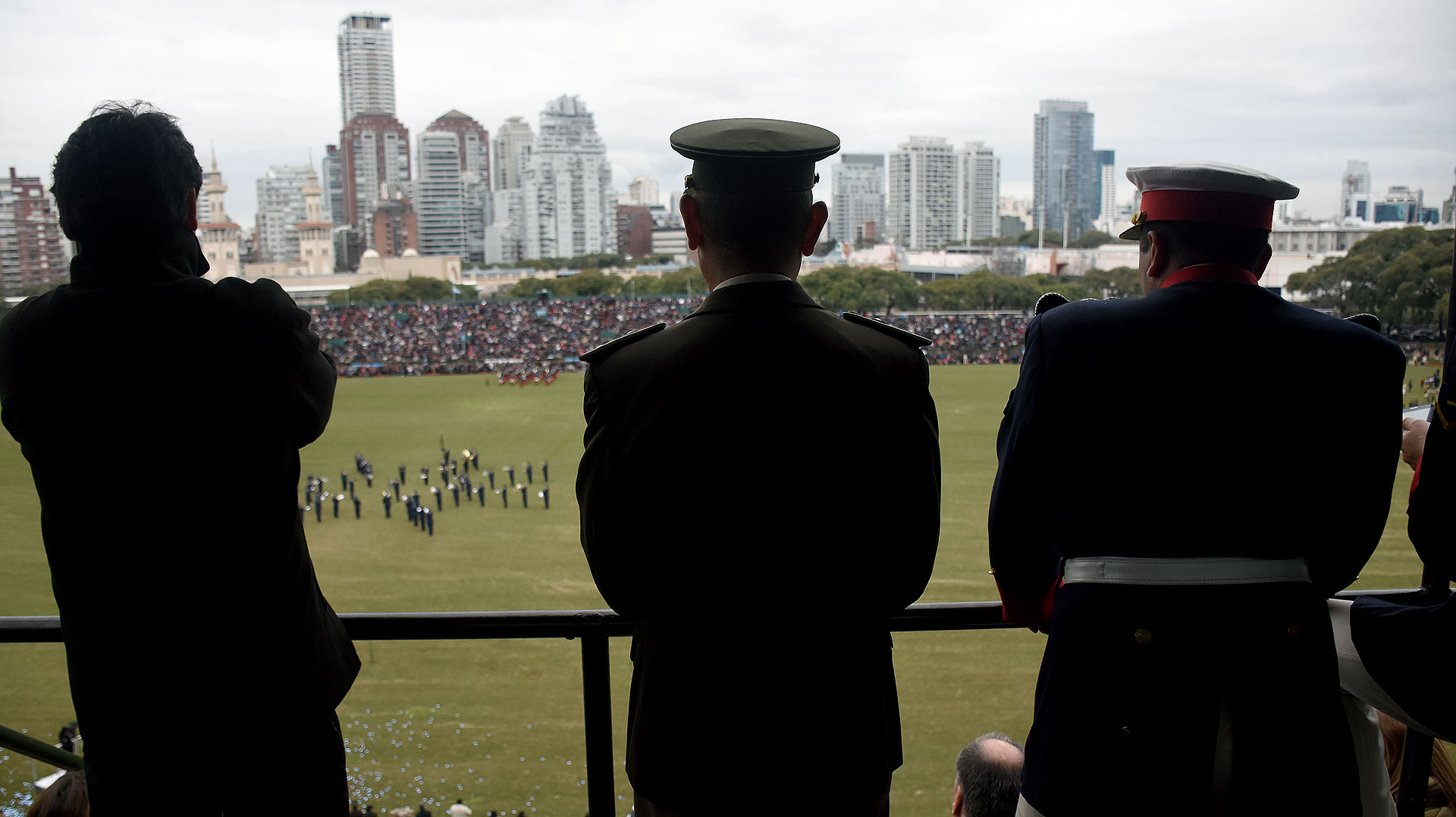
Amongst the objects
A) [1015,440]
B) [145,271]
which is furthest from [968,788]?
[145,271]

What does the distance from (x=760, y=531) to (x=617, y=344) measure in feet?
0.89

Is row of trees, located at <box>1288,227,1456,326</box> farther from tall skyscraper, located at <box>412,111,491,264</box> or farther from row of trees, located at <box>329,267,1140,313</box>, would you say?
tall skyscraper, located at <box>412,111,491,264</box>

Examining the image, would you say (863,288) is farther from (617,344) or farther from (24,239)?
(617,344)

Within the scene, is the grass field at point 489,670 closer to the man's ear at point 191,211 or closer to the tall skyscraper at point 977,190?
the man's ear at point 191,211

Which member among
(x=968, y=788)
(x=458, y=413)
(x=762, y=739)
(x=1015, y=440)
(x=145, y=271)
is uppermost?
(x=145, y=271)

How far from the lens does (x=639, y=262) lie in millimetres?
48719

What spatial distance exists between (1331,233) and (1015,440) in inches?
157

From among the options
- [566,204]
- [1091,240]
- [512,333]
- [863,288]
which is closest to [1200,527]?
[863,288]

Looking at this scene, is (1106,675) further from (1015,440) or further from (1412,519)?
(1412,519)

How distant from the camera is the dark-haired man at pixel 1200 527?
1234 mm

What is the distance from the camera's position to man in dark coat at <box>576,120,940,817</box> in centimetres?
111

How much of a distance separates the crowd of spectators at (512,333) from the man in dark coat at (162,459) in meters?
32.5

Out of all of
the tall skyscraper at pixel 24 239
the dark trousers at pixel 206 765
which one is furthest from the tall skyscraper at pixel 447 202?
the dark trousers at pixel 206 765

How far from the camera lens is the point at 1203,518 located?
1234mm
